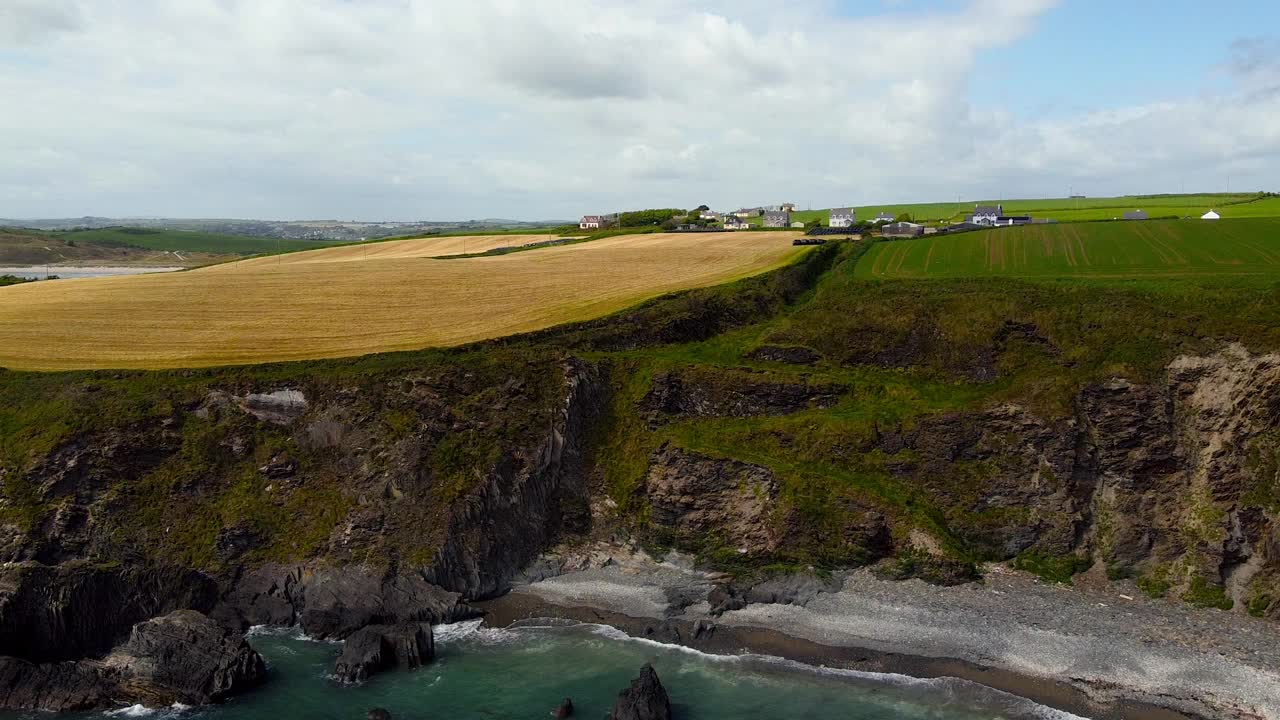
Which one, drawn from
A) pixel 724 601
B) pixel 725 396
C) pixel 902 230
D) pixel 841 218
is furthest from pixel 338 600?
pixel 841 218

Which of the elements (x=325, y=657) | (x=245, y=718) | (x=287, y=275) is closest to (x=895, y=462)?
(x=325, y=657)

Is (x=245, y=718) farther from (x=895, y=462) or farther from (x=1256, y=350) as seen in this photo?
(x=1256, y=350)

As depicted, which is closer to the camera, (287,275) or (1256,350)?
(1256,350)

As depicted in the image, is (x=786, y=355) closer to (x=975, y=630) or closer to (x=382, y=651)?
(x=975, y=630)

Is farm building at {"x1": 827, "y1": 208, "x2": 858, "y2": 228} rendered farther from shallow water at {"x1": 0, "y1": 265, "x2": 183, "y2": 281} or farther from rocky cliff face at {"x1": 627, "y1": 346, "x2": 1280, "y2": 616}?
shallow water at {"x1": 0, "y1": 265, "x2": 183, "y2": 281}

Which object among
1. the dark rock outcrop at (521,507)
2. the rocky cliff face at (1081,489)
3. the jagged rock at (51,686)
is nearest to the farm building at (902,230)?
the rocky cliff face at (1081,489)

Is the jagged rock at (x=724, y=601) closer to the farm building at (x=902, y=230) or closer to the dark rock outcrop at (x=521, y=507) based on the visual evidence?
the dark rock outcrop at (x=521, y=507)
